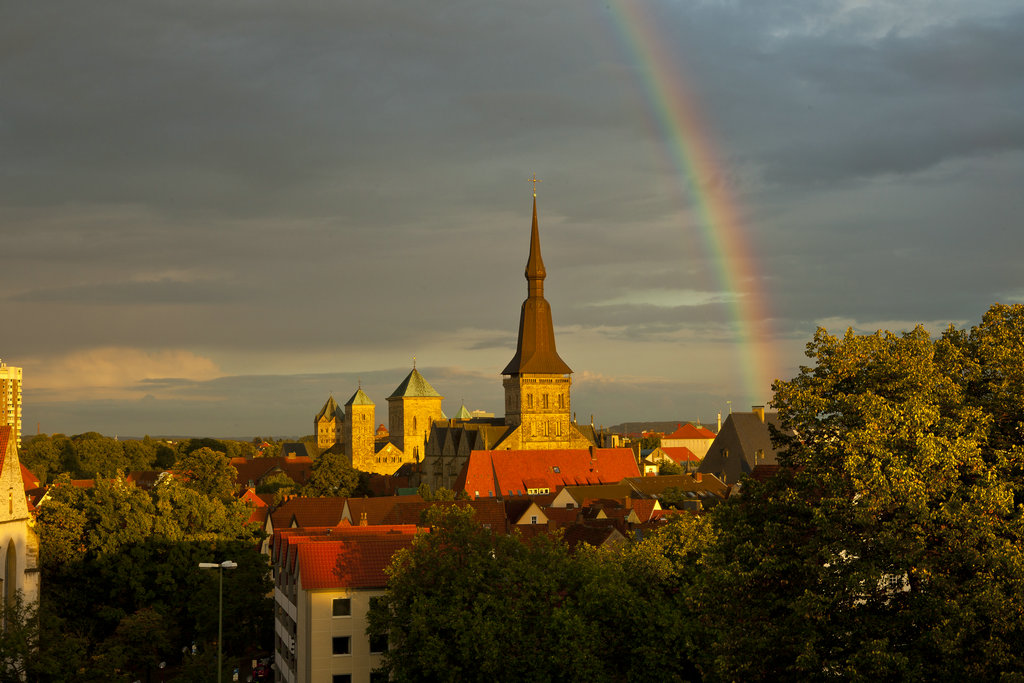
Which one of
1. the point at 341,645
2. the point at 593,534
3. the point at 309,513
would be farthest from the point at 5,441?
the point at 309,513

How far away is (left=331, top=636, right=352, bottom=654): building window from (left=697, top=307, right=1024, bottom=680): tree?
75.0ft

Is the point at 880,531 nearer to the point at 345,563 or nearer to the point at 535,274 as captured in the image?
the point at 345,563

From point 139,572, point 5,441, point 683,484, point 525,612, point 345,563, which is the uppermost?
point 5,441

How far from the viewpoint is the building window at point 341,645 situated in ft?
155

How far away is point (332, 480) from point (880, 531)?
385 feet

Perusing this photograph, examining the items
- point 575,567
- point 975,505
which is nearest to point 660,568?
point 575,567

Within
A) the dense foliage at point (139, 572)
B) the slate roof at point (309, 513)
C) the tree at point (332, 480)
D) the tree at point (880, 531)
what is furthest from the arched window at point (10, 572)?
the tree at point (332, 480)

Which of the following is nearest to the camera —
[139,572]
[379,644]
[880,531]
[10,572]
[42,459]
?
[880,531]

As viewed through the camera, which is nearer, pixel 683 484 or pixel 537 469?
pixel 683 484

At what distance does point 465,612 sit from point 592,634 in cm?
471

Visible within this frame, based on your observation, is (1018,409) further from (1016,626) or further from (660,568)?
(660,568)

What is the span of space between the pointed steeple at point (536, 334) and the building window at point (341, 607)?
111478mm

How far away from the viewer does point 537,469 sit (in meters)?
141

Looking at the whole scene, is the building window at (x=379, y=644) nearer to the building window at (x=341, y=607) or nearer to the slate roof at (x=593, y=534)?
the building window at (x=341, y=607)
